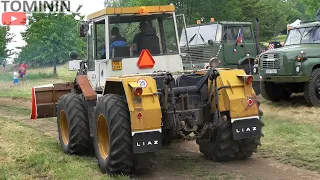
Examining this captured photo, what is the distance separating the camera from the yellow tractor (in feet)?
21.1

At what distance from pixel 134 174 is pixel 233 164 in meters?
1.51

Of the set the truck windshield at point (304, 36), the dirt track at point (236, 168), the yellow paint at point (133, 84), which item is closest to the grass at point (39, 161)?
the dirt track at point (236, 168)

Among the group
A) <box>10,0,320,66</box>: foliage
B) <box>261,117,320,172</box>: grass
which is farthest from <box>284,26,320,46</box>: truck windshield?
<box>10,0,320,66</box>: foliage

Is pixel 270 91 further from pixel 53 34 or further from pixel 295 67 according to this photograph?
pixel 53 34

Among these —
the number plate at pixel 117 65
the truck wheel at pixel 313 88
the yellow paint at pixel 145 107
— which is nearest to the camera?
the yellow paint at pixel 145 107

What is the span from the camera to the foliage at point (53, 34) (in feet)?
119

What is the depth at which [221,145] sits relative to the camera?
7.14 m

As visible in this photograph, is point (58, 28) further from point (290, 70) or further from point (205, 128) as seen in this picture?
point (205, 128)

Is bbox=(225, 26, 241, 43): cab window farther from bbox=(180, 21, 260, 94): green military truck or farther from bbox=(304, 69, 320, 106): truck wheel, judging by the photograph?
bbox=(304, 69, 320, 106): truck wheel

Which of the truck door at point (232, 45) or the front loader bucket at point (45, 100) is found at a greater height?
the truck door at point (232, 45)

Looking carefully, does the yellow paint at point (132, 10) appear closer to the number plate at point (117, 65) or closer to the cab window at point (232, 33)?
the number plate at point (117, 65)

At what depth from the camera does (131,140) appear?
21.2ft

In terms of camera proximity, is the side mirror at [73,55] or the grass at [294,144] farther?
the side mirror at [73,55]

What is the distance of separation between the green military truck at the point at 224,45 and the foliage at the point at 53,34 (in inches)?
784
